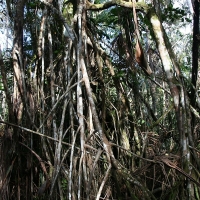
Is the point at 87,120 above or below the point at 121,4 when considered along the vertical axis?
below

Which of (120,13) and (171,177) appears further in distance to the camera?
(120,13)

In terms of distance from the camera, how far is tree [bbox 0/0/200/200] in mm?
→ 1958

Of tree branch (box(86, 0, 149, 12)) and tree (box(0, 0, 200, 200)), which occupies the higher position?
tree branch (box(86, 0, 149, 12))

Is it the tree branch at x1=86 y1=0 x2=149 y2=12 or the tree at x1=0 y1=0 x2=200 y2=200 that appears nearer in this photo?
the tree at x1=0 y1=0 x2=200 y2=200

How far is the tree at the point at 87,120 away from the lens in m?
1.96

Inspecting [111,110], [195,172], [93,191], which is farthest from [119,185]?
[111,110]

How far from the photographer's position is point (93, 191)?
2.07 m

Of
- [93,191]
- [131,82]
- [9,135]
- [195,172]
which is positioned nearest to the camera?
[195,172]

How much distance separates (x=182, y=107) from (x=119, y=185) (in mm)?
624

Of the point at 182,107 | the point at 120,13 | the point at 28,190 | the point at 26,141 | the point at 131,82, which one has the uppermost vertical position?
the point at 120,13

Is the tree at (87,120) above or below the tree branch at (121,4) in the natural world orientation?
below

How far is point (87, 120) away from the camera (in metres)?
2.56

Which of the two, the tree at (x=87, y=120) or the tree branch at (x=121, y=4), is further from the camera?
the tree branch at (x=121, y=4)

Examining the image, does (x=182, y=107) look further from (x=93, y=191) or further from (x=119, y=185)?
(x=93, y=191)
